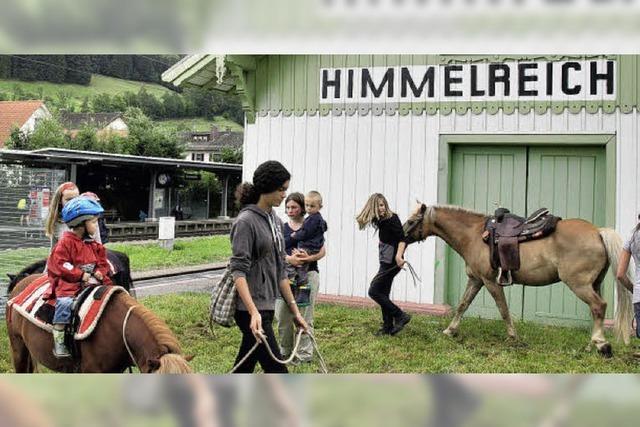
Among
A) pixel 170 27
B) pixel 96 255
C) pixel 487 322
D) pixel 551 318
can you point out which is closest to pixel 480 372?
pixel 487 322

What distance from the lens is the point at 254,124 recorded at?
215 inches

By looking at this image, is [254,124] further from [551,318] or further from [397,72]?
[551,318]

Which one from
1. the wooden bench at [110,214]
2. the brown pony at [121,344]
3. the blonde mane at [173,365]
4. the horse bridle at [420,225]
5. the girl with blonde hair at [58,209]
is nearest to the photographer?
the blonde mane at [173,365]

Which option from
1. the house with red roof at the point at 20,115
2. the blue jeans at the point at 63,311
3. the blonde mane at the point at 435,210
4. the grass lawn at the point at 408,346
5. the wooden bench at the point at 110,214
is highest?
the house with red roof at the point at 20,115

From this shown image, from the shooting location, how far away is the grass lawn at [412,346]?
3.86m

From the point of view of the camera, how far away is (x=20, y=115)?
3.61m

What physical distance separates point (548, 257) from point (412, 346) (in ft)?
4.13

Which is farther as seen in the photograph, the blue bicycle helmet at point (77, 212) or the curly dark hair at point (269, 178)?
the blue bicycle helmet at point (77, 212)

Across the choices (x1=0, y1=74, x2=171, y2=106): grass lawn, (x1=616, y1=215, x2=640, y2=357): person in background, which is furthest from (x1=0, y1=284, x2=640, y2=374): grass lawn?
(x1=0, y1=74, x2=171, y2=106): grass lawn

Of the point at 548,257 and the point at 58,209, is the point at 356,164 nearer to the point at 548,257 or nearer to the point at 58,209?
the point at 548,257

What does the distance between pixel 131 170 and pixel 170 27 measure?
205 cm

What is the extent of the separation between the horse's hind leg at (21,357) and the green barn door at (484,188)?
3.42m

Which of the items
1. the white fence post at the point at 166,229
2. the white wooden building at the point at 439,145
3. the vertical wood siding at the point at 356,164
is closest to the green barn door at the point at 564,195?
the white wooden building at the point at 439,145

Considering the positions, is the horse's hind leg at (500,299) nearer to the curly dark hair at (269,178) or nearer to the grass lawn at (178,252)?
the grass lawn at (178,252)
